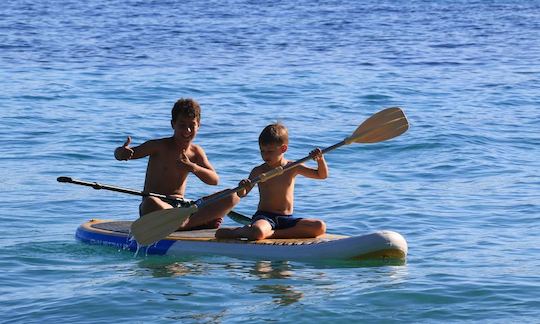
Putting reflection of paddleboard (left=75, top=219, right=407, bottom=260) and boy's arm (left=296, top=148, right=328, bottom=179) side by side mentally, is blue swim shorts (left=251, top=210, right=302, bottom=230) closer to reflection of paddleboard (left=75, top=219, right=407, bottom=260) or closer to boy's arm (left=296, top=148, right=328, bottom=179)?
reflection of paddleboard (left=75, top=219, right=407, bottom=260)

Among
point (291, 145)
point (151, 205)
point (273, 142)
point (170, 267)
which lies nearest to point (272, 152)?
point (273, 142)

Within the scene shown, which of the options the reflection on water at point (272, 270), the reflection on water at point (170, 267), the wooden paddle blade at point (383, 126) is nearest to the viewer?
the reflection on water at point (272, 270)

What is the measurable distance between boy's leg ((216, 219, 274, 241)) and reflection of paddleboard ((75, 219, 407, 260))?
53 mm

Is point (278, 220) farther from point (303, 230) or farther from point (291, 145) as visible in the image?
point (291, 145)

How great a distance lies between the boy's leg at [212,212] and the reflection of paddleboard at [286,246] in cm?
14

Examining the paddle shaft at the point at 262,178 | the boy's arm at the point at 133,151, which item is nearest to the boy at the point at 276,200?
the paddle shaft at the point at 262,178

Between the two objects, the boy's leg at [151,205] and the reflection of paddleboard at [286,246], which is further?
the boy's leg at [151,205]

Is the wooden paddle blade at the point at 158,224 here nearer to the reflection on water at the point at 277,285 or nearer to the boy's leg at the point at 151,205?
the boy's leg at the point at 151,205

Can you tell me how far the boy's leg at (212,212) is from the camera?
27.8ft

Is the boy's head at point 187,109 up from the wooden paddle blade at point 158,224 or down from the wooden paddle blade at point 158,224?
up

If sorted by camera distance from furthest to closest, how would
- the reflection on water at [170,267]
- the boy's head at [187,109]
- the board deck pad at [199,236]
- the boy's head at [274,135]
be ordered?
the boy's head at [187,109], the boy's head at [274,135], the board deck pad at [199,236], the reflection on water at [170,267]

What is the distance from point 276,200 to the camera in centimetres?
838

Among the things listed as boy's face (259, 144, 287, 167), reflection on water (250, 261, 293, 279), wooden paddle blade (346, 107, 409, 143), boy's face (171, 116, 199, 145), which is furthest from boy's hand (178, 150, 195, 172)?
wooden paddle blade (346, 107, 409, 143)

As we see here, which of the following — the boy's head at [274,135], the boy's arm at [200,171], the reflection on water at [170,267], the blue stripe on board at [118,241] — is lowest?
the reflection on water at [170,267]
